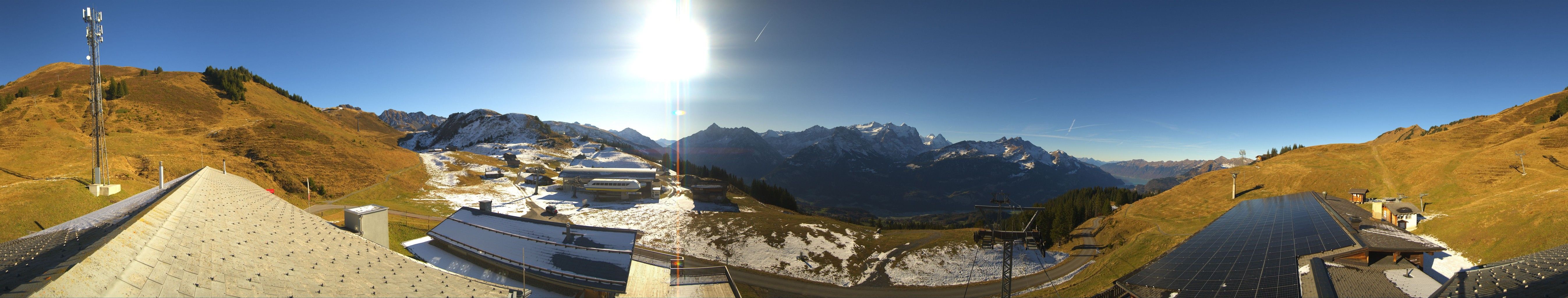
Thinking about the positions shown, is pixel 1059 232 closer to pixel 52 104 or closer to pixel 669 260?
pixel 669 260

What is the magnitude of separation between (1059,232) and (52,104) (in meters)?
145

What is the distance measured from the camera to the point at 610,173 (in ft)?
281

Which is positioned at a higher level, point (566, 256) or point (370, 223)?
point (370, 223)

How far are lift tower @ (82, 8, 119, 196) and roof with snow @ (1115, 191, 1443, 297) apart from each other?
68.4 meters

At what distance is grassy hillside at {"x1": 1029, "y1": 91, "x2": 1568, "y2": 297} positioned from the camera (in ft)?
87.0

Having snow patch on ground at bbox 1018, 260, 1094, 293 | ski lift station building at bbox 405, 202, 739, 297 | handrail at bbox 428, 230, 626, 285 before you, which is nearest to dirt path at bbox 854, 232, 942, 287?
snow patch on ground at bbox 1018, 260, 1094, 293

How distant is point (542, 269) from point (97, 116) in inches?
1490

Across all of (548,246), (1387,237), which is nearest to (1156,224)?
(1387,237)

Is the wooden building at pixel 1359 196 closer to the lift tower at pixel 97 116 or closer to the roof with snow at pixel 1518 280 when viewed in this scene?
the roof with snow at pixel 1518 280

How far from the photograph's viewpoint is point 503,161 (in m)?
108

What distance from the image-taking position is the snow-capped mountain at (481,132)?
157000 millimetres

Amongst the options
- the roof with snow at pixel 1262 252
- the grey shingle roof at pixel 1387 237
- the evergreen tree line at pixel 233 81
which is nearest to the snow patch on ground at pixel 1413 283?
the roof with snow at pixel 1262 252

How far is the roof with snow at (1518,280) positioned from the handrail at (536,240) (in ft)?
127

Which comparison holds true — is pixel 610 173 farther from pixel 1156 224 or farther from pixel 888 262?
pixel 1156 224
